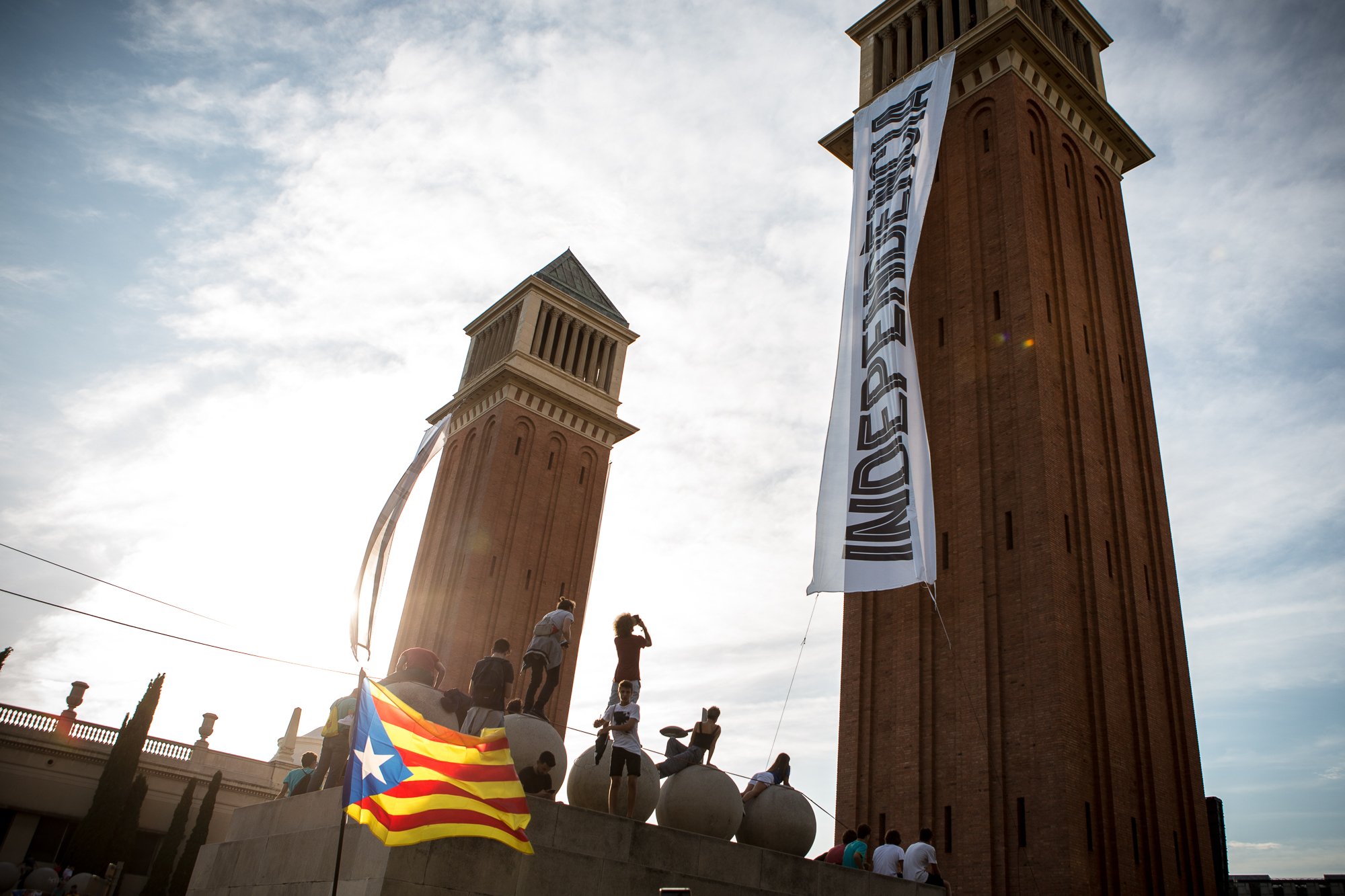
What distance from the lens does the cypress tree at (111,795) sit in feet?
101

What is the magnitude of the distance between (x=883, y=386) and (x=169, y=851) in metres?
28.9

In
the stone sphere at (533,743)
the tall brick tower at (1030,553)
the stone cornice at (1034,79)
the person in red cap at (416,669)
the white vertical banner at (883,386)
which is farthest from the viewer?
the stone cornice at (1034,79)

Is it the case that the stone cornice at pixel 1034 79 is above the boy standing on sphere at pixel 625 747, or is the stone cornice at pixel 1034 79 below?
above

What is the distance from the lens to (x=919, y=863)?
1310 centimetres

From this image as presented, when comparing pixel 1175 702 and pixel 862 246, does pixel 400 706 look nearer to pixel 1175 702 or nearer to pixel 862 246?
pixel 862 246

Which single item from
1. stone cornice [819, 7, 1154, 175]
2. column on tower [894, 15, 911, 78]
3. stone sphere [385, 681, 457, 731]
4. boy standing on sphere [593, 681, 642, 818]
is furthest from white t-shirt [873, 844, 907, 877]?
column on tower [894, 15, 911, 78]

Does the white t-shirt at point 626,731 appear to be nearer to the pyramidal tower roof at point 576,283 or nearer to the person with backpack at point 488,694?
the person with backpack at point 488,694

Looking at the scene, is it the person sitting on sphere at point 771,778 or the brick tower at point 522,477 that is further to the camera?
the brick tower at point 522,477

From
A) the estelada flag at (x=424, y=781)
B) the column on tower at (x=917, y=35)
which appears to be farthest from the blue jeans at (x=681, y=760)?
the column on tower at (x=917, y=35)

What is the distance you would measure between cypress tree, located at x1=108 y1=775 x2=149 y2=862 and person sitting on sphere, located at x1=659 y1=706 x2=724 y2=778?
26488 millimetres

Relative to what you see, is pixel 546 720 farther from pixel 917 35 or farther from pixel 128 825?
pixel 128 825

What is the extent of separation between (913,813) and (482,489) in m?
25.3

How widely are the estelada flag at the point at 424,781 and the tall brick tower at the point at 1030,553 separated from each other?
453 inches

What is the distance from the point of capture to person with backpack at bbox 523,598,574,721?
1184cm
